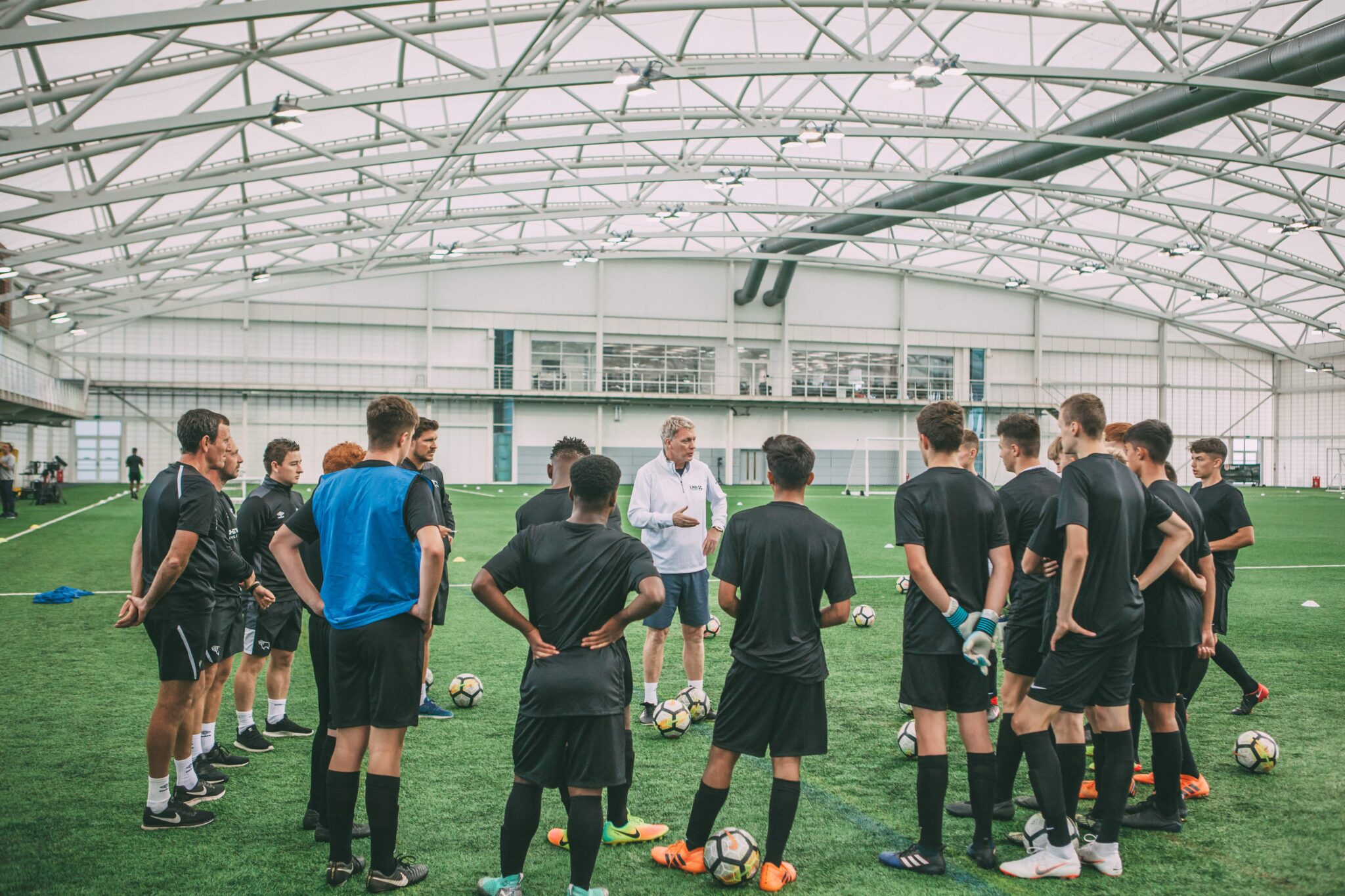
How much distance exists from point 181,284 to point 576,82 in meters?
23.7

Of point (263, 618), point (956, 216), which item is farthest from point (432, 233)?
point (263, 618)

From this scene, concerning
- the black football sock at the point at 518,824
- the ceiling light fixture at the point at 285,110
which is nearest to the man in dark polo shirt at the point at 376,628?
the black football sock at the point at 518,824

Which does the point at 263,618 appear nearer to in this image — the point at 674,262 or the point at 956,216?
the point at 956,216

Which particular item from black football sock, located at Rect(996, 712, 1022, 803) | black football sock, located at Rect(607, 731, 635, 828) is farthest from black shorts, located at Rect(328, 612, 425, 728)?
black football sock, located at Rect(996, 712, 1022, 803)

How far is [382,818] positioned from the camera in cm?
398

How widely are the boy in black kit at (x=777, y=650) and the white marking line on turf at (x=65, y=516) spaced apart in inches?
789

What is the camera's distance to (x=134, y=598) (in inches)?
185

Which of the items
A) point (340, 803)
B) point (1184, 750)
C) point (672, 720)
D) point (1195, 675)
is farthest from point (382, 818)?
point (1195, 675)

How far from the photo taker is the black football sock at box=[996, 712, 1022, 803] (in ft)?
15.6

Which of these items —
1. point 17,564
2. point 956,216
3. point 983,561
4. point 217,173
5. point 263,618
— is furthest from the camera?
point 956,216

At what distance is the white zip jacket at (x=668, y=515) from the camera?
21.9ft

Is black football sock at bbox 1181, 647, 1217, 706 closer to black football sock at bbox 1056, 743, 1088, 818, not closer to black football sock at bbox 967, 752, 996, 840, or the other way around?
black football sock at bbox 1056, 743, 1088, 818

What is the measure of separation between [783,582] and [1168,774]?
2.48 meters

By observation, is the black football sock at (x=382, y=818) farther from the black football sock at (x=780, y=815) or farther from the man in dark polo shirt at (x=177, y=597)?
the black football sock at (x=780, y=815)
